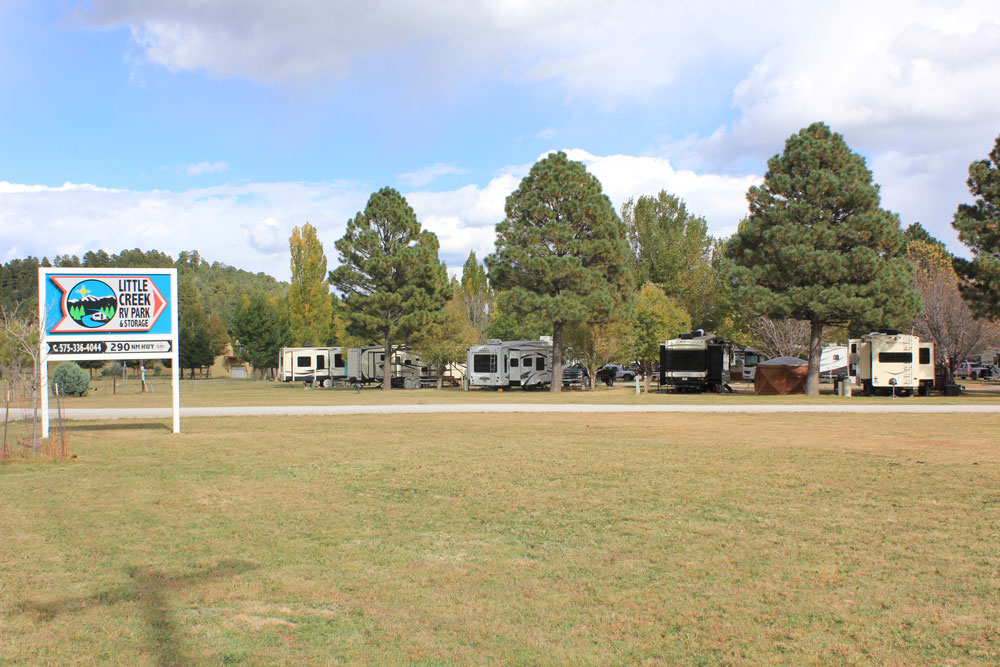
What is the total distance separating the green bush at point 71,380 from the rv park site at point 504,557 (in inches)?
1020

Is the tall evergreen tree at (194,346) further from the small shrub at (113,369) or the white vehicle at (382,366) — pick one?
the white vehicle at (382,366)

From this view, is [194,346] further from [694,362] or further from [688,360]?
[694,362]

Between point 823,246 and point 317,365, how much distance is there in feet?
98.8

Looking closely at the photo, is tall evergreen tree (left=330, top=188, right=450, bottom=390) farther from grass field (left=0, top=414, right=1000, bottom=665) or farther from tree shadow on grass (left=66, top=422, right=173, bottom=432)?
grass field (left=0, top=414, right=1000, bottom=665)

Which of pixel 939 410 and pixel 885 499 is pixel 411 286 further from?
pixel 885 499

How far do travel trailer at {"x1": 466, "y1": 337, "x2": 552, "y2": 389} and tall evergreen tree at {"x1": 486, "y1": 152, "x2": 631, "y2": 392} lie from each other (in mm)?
3240

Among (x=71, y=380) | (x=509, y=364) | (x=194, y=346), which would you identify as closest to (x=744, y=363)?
(x=509, y=364)

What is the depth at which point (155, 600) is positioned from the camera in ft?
17.5

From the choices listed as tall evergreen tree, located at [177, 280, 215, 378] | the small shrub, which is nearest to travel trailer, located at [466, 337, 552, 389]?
tall evergreen tree, located at [177, 280, 215, 378]

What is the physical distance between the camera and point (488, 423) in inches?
739

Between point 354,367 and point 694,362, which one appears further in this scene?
point 354,367

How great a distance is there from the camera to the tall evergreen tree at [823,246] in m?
31.6

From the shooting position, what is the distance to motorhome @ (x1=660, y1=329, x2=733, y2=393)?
3706 cm

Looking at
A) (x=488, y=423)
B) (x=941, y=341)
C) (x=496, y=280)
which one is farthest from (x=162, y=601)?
(x=941, y=341)
